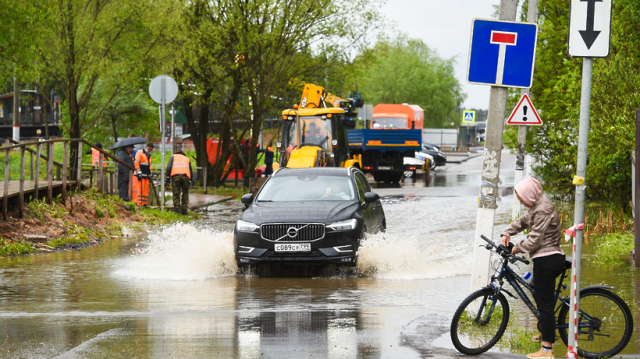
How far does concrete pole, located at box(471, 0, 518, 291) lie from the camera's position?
7801mm

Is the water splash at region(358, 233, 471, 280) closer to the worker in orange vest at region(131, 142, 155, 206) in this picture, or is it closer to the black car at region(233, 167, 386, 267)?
the black car at region(233, 167, 386, 267)

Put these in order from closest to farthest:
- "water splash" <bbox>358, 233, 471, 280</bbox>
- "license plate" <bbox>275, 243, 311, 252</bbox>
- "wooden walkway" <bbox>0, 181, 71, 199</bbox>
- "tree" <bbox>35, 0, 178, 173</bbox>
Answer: "license plate" <bbox>275, 243, 311, 252</bbox>, "water splash" <bbox>358, 233, 471, 280</bbox>, "wooden walkway" <bbox>0, 181, 71, 199</bbox>, "tree" <bbox>35, 0, 178, 173</bbox>

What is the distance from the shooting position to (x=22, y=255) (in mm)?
13141

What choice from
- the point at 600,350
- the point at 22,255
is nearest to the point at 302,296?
the point at 600,350

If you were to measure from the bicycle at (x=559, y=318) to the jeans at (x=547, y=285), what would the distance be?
0.11 meters

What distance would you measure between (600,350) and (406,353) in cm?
158

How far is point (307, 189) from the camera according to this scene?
12602mm

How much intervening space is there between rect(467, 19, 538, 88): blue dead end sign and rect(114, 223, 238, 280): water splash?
549cm

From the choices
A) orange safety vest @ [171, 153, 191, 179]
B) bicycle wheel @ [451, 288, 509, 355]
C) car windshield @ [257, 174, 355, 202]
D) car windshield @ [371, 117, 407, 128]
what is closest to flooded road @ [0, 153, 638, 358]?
bicycle wheel @ [451, 288, 509, 355]

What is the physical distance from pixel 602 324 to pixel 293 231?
5.15 meters

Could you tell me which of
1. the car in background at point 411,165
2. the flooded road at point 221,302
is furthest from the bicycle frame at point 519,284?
the car in background at point 411,165

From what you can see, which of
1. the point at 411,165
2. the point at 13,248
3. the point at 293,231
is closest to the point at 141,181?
the point at 13,248

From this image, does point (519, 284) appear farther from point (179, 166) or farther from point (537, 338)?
point (179, 166)

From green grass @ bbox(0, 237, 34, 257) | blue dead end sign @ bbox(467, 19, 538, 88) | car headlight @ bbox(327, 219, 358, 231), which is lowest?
A: green grass @ bbox(0, 237, 34, 257)
